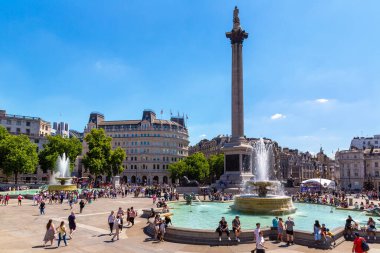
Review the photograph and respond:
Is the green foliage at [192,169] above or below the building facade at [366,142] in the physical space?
below

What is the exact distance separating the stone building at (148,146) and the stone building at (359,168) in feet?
191

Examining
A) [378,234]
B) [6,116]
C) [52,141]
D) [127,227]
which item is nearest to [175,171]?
[52,141]

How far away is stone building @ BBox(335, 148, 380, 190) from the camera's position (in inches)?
4011

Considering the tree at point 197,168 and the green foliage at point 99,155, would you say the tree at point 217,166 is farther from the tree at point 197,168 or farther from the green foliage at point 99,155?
the green foliage at point 99,155

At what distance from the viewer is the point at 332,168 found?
619 ft

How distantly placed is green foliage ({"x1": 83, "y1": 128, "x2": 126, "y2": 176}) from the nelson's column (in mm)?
29501

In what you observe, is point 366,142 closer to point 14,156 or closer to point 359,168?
point 359,168

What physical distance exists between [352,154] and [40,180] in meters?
105

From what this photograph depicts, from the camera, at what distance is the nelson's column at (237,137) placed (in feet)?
175

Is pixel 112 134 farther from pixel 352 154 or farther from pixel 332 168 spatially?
pixel 332 168

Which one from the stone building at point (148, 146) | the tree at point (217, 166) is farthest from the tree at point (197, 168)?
the stone building at point (148, 146)

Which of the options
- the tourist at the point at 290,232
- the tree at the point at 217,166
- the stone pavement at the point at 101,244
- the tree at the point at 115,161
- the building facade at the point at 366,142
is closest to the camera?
the stone pavement at the point at 101,244

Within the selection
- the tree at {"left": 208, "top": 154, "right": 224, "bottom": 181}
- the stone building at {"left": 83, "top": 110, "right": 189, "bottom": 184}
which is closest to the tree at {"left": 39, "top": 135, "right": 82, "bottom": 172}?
the stone building at {"left": 83, "top": 110, "right": 189, "bottom": 184}

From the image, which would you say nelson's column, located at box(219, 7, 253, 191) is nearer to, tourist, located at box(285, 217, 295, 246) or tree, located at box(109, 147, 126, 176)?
tree, located at box(109, 147, 126, 176)
